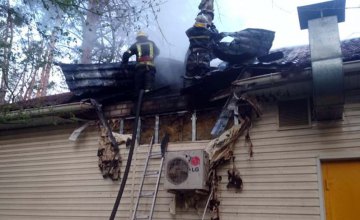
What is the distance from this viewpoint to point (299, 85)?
17.1ft

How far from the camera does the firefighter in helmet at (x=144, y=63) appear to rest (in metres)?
7.02

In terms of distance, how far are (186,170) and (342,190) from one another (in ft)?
7.19

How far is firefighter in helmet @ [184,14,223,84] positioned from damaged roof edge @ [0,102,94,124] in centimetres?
209

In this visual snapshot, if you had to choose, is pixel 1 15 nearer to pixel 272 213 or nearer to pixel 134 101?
pixel 134 101

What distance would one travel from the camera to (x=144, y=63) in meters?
7.13

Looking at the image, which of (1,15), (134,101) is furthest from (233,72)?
(1,15)

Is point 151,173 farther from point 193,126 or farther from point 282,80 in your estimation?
point 282,80

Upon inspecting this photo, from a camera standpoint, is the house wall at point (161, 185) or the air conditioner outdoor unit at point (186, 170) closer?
the house wall at point (161, 185)

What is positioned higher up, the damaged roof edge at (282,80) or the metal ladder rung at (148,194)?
the damaged roof edge at (282,80)

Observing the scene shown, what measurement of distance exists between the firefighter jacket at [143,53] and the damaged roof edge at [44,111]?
4.13 ft

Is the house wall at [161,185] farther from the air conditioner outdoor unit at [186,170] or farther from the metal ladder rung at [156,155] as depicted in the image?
the air conditioner outdoor unit at [186,170]

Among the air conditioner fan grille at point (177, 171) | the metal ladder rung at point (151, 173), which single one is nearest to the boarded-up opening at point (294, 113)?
the air conditioner fan grille at point (177, 171)

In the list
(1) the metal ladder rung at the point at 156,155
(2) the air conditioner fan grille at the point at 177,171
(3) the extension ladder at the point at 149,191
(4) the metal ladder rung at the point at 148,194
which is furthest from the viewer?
(1) the metal ladder rung at the point at 156,155

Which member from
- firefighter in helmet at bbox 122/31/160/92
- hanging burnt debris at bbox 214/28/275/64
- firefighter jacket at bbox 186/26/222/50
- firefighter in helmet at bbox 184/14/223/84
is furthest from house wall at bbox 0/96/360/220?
firefighter jacket at bbox 186/26/222/50
